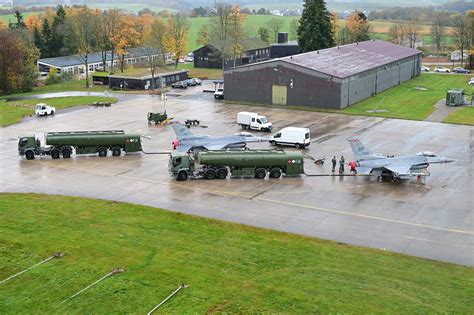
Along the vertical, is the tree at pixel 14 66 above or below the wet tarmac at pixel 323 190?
above

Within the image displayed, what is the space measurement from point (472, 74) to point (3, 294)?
103337 millimetres

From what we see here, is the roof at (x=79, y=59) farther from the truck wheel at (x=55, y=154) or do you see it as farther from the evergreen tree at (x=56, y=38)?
the truck wheel at (x=55, y=154)

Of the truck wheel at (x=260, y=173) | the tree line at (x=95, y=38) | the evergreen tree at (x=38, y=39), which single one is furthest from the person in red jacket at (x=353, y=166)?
the evergreen tree at (x=38, y=39)

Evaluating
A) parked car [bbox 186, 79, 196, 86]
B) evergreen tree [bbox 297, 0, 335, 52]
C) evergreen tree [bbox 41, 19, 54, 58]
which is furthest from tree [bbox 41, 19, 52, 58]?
evergreen tree [bbox 297, 0, 335, 52]

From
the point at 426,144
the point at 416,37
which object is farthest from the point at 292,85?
the point at 416,37

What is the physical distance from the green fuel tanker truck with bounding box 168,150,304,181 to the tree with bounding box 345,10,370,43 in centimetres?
8817

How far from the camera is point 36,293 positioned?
77.9 ft

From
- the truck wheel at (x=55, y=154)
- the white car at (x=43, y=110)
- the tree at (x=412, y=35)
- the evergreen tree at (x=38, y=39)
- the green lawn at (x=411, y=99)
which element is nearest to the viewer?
the truck wheel at (x=55, y=154)

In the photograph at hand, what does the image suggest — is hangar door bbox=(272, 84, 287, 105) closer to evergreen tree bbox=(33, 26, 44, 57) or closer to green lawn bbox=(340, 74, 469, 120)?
green lawn bbox=(340, 74, 469, 120)

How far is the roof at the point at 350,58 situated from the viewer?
2881 inches

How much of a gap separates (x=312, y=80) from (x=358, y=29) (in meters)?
59.2

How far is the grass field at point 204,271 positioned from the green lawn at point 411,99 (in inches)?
1624

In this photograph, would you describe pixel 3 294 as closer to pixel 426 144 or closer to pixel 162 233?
pixel 162 233

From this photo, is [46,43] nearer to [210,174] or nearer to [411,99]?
[411,99]
